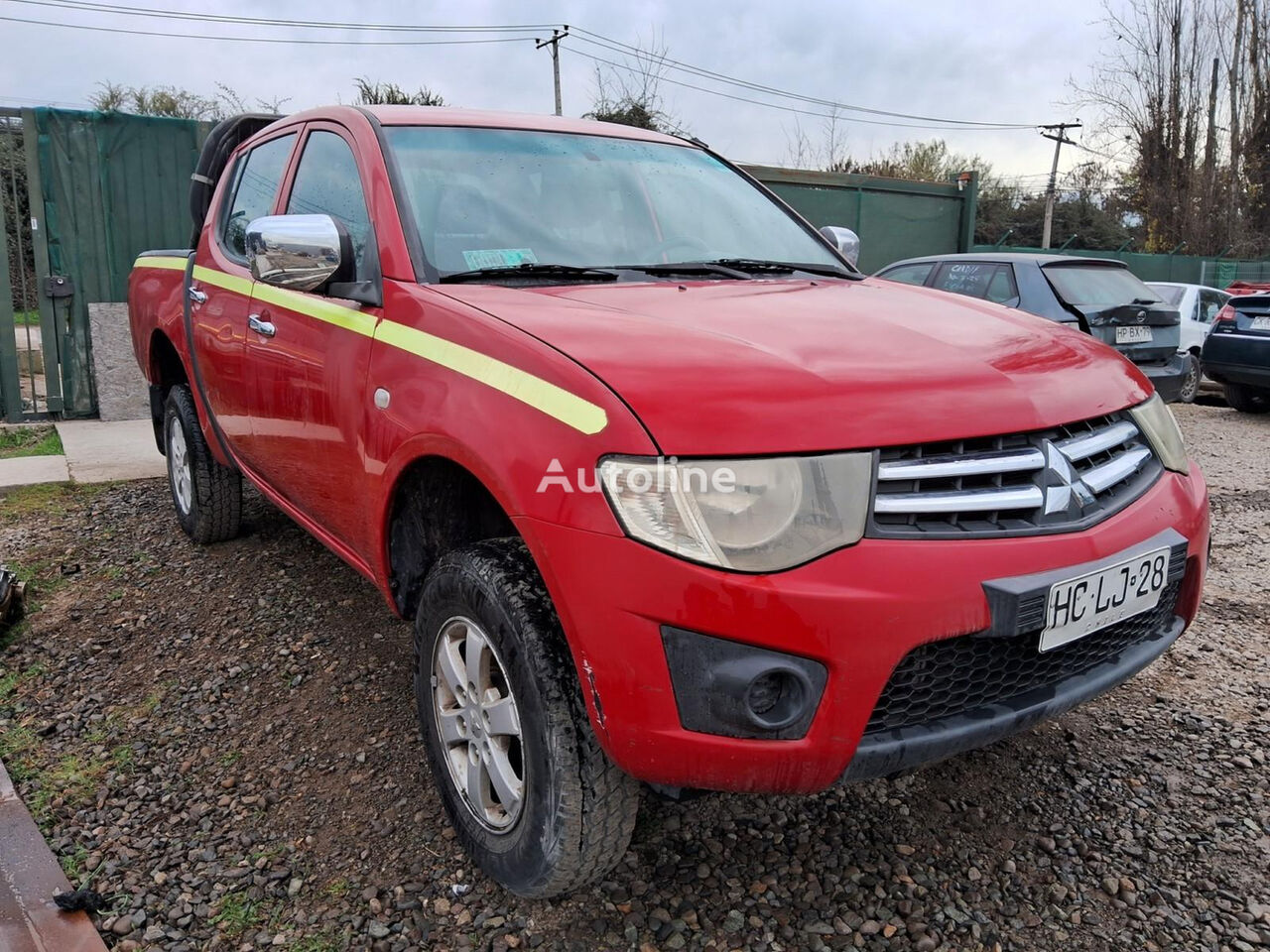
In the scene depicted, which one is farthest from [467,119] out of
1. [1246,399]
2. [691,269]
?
[1246,399]

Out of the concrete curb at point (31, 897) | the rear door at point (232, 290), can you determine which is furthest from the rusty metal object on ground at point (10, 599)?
the concrete curb at point (31, 897)

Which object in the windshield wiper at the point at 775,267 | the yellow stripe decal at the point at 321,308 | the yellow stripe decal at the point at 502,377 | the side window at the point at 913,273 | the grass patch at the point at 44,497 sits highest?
the side window at the point at 913,273

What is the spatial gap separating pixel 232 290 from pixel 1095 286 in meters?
6.64

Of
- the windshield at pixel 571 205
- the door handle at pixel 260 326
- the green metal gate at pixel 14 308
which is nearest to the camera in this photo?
the windshield at pixel 571 205

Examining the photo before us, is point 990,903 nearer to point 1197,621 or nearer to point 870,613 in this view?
point 870,613

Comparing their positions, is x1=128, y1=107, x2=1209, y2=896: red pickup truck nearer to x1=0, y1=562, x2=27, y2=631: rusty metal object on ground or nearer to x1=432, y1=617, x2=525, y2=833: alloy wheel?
x1=432, y1=617, x2=525, y2=833: alloy wheel

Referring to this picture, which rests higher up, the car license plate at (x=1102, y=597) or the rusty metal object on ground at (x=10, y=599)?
the car license plate at (x=1102, y=597)

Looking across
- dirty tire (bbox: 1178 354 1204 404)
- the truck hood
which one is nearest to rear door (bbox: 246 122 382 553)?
the truck hood

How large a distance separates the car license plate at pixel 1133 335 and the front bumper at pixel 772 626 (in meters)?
6.69

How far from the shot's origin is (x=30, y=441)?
667 cm

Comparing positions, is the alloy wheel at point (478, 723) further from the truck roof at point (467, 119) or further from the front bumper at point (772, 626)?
the truck roof at point (467, 119)

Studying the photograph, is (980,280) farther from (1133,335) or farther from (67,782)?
(67,782)

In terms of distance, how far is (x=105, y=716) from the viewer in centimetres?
284

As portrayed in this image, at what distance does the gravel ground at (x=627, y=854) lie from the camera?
6.45ft
